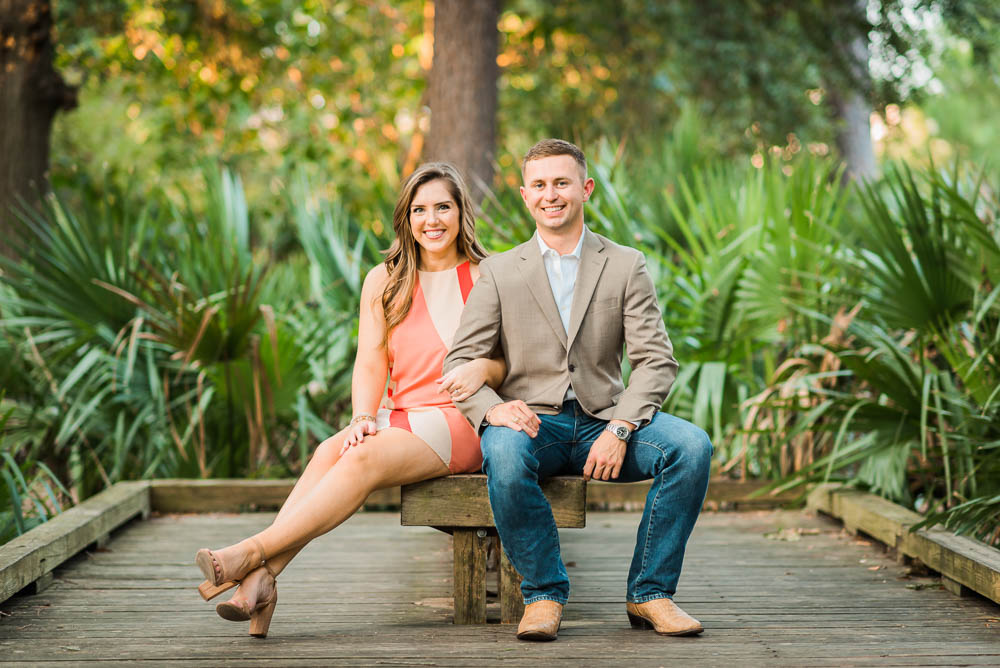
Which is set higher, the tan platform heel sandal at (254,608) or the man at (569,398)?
the man at (569,398)

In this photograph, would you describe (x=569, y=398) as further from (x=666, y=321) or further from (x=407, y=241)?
(x=666, y=321)

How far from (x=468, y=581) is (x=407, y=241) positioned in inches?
46.6

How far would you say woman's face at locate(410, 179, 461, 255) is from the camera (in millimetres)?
3527

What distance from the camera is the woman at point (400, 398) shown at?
3062 mm

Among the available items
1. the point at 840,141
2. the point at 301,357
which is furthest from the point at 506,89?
the point at 301,357

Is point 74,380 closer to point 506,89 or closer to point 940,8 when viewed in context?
point 940,8

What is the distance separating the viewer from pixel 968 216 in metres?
4.21

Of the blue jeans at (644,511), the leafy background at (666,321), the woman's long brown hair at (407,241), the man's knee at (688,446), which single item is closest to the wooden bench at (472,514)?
the blue jeans at (644,511)

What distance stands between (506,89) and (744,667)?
13.1 m

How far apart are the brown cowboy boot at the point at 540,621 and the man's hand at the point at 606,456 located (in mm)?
416

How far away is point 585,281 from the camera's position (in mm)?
3309

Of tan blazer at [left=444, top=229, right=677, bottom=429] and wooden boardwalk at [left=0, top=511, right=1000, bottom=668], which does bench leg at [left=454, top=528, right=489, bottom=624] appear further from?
tan blazer at [left=444, top=229, right=677, bottom=429]

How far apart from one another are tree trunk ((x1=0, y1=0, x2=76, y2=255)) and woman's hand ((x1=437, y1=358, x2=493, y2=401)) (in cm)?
477

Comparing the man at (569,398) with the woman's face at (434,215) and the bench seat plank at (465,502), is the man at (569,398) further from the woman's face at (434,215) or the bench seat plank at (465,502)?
the woman's face at (434,215)
